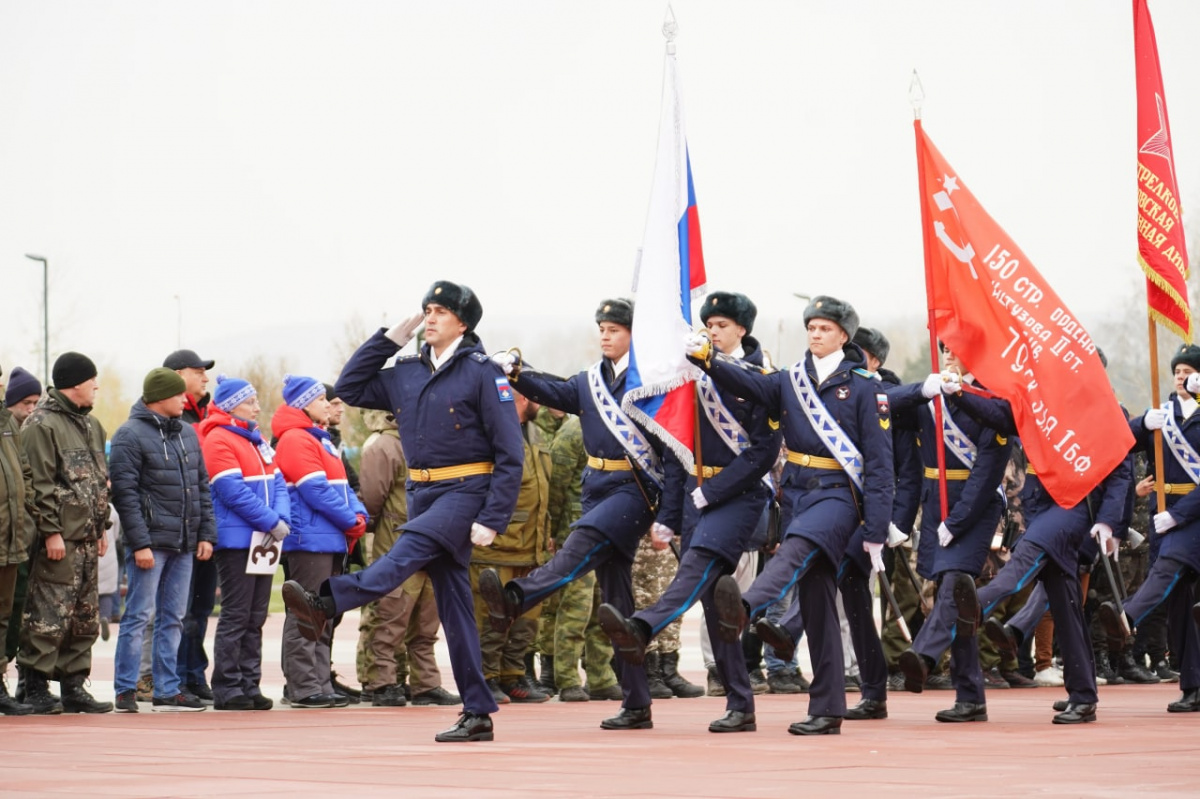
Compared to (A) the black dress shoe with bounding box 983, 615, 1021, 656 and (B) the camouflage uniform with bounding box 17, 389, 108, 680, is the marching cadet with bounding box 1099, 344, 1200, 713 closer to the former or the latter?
(A) the black dress shoe with bounding box 983, 615, 1021, 656

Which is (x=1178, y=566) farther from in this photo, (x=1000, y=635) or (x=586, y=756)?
(x=586, y=756)

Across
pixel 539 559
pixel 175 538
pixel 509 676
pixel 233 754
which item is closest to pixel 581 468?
pixel 539 559

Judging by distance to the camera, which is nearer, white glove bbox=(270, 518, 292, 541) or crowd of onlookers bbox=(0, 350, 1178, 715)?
crowd of onlookers bbox=(0, 350, 1178, 715)

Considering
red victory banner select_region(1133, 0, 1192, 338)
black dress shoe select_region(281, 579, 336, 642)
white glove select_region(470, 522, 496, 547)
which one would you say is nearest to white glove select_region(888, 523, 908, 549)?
red victory banner select_region(1133, 0, 1192, 338)

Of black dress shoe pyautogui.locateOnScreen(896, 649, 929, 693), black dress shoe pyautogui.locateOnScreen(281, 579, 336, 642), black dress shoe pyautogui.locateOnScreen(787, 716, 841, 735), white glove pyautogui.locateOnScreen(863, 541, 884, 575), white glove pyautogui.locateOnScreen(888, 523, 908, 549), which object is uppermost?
white glove pyautogui.locateOnScreen(888, 523, 908, 549)

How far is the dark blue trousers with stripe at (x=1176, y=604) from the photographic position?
10.8 m

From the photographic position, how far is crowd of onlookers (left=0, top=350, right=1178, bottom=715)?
35.9 ft

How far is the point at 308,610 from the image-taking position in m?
8.36

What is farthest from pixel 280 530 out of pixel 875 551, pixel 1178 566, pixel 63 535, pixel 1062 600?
pixel 1178 566

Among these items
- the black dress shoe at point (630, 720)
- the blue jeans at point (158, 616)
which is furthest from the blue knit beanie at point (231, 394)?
the black dress shoe at point (630, 720)

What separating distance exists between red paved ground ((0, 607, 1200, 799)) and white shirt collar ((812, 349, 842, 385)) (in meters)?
1.78

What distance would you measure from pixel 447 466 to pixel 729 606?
1.47 metres

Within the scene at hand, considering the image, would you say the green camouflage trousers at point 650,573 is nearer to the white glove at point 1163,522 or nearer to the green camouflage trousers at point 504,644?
the green camouflage trousers at point 504,644

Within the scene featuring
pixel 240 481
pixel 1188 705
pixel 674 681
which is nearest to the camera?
pixel 1188 705
